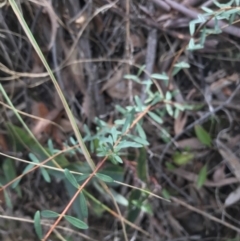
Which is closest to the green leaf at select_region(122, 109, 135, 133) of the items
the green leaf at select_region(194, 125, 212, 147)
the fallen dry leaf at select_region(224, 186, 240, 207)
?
the green leaf at select_region(194, 125, 212, 147)

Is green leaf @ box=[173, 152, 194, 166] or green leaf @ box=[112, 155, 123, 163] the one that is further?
green leaf @ box=[173, 152, 194, 166]

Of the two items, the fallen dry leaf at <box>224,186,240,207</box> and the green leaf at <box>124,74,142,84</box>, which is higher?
the green leaf at <box>124,74,142,84</box>

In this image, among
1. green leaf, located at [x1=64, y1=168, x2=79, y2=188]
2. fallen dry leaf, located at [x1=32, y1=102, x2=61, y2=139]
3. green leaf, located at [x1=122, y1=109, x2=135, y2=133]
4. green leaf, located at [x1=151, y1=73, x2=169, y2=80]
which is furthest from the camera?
fallen dry leaf, located at [x1=32, y1=102, x2=61, y2=139]

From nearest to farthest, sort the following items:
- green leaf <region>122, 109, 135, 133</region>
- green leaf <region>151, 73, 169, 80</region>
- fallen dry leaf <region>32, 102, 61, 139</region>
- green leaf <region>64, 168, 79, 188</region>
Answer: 1. green leaf <region>64, 168, 79, 188</region>
2. green leaf <region>122, 109, 135, 133</region>
3. green leaf <region>151, 73, 169, 80</region>
4. fallen dry leaf <region>32, 102, 61, 139</region>

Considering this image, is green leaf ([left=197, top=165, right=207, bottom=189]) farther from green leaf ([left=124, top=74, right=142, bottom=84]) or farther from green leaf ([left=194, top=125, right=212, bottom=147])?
green leaf ([left=124, top=74, right=142, bottom=84])

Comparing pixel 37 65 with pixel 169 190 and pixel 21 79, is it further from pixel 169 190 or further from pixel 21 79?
pixel 169 190

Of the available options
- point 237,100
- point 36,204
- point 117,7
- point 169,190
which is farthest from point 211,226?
point 117,7

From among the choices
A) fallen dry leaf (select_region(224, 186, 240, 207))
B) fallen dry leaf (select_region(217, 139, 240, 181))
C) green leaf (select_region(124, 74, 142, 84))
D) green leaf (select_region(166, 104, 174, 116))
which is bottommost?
fallen dry leaf (select_region(224, 186, 240, 207))
